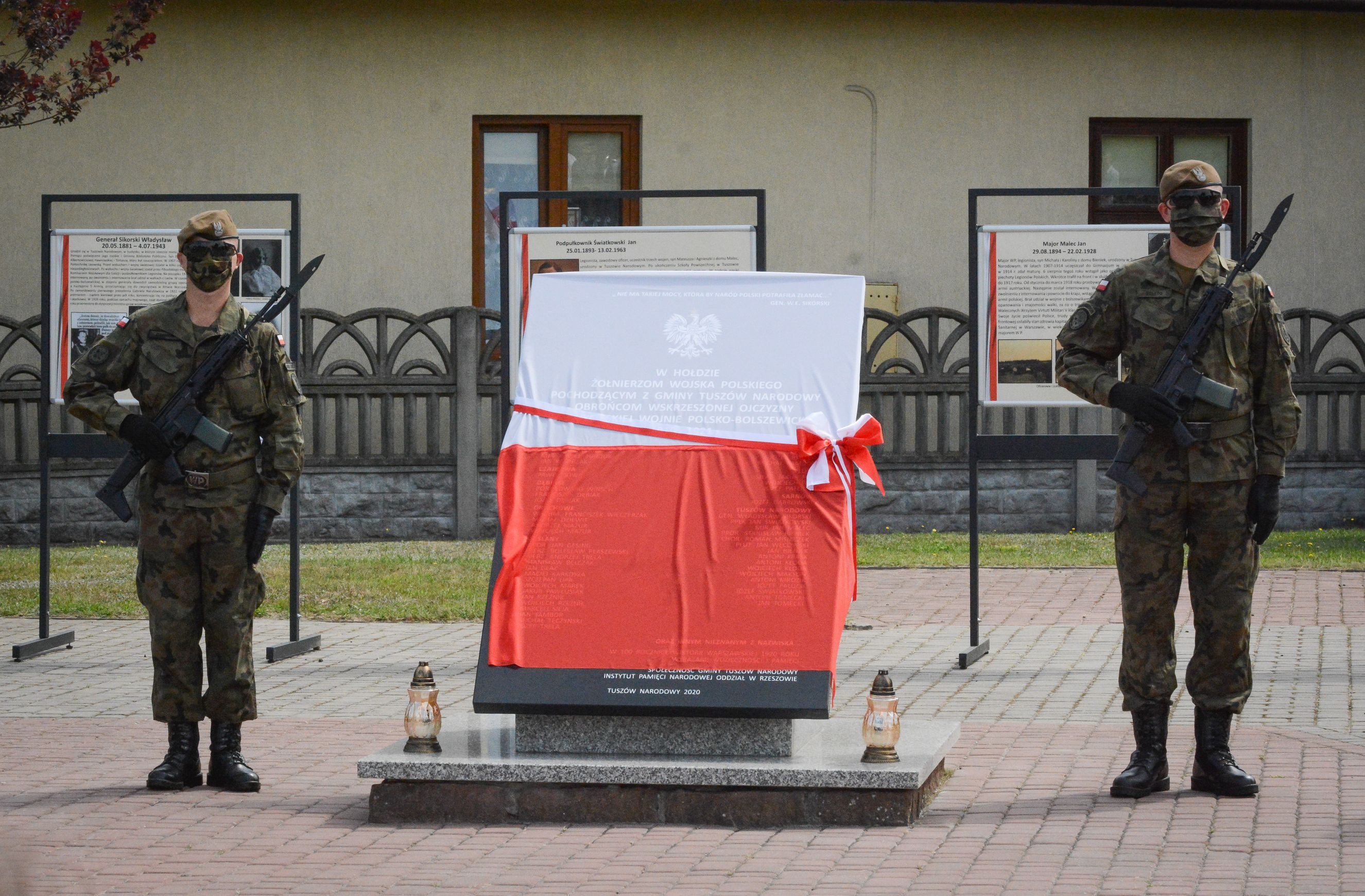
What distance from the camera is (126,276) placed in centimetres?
975

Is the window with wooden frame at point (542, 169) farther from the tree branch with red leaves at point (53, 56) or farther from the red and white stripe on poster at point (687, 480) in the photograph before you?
the red and white stripe on poster at point (687, 480)

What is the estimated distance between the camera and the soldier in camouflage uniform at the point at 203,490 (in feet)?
20.8

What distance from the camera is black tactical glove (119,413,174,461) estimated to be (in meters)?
6.25

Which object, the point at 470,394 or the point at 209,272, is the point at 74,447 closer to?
the point at 209,272

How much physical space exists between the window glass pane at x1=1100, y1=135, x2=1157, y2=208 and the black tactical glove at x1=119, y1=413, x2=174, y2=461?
12620 millimetres

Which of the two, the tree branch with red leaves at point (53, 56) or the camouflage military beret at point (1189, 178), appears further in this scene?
the tree branch with red leaves at point (53, 56)

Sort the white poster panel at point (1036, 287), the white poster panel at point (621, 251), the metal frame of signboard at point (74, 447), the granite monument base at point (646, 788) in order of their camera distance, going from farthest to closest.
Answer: the metal frame of signboard at point (74, 447) < the white poster panel at point (1036, 287) < the white poster panel at point (621, 251) < the granite monument base at point (646, 788)

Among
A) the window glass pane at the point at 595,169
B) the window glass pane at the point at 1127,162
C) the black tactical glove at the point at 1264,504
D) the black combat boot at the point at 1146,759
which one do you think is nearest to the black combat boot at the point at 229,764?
the black combat boot at the point at 1146,759

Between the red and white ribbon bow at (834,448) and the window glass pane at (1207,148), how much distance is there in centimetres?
1261

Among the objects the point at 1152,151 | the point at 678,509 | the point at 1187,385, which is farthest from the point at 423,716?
the point at 1152,151

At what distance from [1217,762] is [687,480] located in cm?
204

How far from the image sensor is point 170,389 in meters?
6.42

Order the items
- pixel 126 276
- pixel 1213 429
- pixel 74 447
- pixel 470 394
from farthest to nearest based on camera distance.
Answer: pixel 470 394 < pixel 74 447 < pixel 126 276 < pixel 1213 429

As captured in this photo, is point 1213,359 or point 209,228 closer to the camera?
point 1213,359
